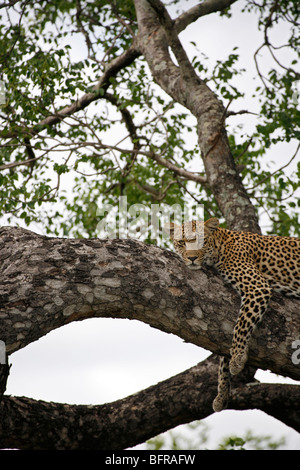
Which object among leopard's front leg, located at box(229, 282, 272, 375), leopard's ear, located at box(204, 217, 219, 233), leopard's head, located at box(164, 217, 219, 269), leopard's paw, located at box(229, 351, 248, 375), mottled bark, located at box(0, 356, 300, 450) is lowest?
mottled bark, located at box(0, 356, 300, 450)

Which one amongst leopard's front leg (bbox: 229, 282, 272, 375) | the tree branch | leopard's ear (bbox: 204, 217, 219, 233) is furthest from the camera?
the tree branch

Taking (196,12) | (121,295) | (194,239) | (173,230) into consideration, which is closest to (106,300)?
(121,295)

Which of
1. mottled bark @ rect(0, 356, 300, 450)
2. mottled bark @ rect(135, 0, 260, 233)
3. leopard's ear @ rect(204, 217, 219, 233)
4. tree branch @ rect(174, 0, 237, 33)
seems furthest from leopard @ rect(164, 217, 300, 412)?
tree branch @ rect(174, 0, 237, 33)

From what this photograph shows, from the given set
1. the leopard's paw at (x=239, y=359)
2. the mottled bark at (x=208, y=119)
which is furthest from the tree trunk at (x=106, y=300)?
the mottled bark at (x=208, y=119)

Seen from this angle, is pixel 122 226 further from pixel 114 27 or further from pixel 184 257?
pixel 184 257

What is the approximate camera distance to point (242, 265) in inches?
235

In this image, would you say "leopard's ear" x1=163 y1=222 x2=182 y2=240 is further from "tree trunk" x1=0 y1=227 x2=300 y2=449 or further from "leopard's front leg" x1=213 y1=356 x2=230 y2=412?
"leopard's front leg" x1=213 y1=356 x2=230 y2=412

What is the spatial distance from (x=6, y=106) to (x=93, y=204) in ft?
9.75

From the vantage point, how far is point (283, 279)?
6.20m

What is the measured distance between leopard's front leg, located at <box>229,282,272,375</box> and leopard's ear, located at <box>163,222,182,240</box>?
1.08 m

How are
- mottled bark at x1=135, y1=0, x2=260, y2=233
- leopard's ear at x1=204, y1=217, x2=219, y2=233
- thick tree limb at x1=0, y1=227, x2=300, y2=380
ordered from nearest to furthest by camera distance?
thick tree limb at x1=0, y1=227, x2=300, y2=380
leopard's ear at x1=204, y1=217, x2=219, y2=233
mottled bark at x1=135, y1=0, x2=260, y2=233

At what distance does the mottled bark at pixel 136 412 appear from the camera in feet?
20.9

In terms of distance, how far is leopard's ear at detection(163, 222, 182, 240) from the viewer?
20.9 feet

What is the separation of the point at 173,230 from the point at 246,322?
1.41 m
